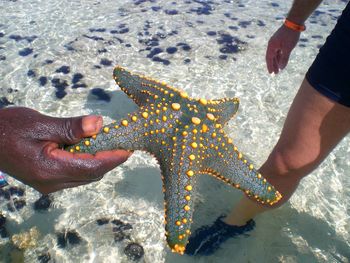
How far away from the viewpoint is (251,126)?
227 inches

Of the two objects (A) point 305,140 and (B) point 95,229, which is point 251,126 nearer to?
(A) point 305,140

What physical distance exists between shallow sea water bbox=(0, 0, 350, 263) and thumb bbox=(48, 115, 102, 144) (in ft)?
6.66

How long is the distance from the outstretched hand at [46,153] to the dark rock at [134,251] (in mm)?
1745

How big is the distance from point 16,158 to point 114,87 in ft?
13.2

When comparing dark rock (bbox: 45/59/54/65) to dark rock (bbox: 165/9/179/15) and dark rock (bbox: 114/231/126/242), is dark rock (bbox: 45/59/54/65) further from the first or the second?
dark rock (bbox: 114/231/126/242)

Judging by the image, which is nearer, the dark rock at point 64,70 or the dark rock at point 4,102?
the dark rock at point 4,102

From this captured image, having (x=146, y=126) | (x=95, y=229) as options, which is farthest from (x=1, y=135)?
(x=95, y=229)

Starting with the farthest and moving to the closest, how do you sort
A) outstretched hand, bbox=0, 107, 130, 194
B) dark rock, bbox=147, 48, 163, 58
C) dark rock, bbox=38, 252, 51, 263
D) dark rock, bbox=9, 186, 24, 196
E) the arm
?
dark rock, bbox=147, 48, 163, 58 < dark rock, bbox=9, 186, 24, 196 < dark rock, bbox=38, 252, 51, 263 < the arm < outstretched hand, bbox=0, 107, 130, 194

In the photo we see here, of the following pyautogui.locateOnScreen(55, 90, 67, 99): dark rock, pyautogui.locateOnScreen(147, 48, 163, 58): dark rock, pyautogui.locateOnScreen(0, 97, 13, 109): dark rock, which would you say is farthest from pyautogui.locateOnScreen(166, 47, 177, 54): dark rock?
pyautogui.locateOnScreen(0, 97, 13, 109): dark rock

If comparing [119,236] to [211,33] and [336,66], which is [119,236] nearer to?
[336,66]

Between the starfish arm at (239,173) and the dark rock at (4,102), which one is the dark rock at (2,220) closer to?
the dark rock at (4,102)

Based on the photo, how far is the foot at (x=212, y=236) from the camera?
419 cm

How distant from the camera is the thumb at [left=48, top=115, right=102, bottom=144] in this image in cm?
265

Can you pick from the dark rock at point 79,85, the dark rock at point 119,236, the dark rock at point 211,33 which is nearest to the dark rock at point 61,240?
the dark rock at point 119,236
